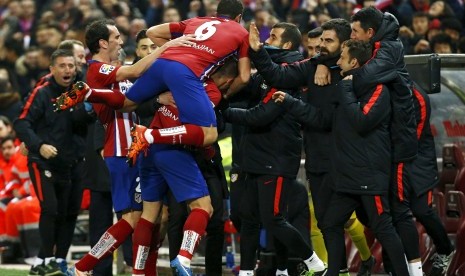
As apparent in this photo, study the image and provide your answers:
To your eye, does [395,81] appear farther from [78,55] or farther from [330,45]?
[78,55]

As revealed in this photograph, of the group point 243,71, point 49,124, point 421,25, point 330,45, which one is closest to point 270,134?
point 243,71

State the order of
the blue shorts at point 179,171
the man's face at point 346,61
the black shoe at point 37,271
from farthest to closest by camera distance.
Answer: the black shoe at point 37,271 < the man's face at point 346,61 < the blue shorts at point 179,171

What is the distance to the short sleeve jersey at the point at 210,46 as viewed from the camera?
9.39 m

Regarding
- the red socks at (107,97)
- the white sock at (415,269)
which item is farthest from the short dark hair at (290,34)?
the white sock at (415,269)

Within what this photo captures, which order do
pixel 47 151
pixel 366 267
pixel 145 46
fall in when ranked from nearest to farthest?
pixel 366 267
pixel 145 46
pixel 47 151

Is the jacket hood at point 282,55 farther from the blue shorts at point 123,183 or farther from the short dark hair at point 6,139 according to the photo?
the short dark hair at point 6,139

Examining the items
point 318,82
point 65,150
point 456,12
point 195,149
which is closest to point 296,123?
point 318,82

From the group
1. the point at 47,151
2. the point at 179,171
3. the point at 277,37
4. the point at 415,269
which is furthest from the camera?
the point at 47,151

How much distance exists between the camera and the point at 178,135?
919 cm

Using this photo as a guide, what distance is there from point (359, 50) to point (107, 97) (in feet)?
6.71

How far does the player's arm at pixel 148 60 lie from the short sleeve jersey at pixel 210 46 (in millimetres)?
41

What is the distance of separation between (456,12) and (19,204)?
20.5 feet

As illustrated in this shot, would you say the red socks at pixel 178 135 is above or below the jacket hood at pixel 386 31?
below

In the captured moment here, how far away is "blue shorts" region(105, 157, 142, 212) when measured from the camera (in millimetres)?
10148
